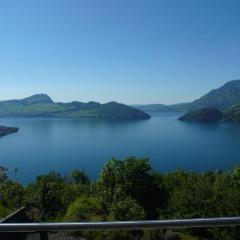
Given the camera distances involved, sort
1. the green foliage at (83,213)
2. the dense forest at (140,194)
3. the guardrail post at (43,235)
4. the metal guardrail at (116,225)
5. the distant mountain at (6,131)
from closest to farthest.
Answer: the metal guardrail at (116,225) < the guardrail post at (43,235) < the green foliage at (83,213) < the dense forest at (140,194) < the distant mountain at (6,131)

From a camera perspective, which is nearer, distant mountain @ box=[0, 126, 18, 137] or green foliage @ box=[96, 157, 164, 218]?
green foliage @ box=[96, 157, 164, 218]

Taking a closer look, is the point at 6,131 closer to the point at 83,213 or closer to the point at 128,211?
the point at 128,211

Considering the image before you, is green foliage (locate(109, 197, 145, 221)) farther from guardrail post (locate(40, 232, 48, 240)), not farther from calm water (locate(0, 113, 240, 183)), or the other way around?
calm water (locate(0, 113, 240, 183))

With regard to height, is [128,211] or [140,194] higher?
[128,211]

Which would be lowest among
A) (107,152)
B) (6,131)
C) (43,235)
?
(107,152)

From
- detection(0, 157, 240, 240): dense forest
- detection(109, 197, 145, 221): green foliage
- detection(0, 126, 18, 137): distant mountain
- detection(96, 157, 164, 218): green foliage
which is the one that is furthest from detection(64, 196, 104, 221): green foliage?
detection(0, 126, 18, 137): distant mountain

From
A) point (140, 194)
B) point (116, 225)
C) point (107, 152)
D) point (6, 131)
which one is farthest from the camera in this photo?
point (6, 131)

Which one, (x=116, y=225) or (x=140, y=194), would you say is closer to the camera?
(x=116, y=225)

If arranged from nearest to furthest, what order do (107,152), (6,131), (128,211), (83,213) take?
(83,213), (128,211), (107,152), (6,131)

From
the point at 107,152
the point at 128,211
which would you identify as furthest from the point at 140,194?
the point at 107,152

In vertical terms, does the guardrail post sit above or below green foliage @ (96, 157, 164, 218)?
above

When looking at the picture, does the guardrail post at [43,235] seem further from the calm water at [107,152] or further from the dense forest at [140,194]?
the calm water at [107,152]

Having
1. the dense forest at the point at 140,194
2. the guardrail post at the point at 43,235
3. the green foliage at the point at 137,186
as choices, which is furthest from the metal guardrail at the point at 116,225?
the green foliage at the point at 137,186

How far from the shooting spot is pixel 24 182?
90.2 meters
